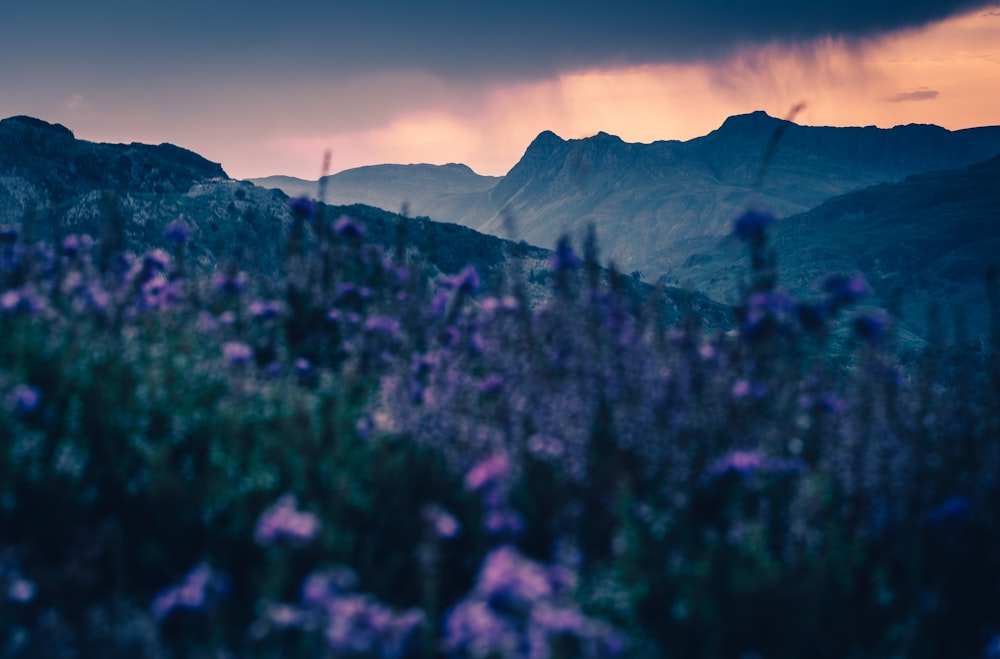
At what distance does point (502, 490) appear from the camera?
2.61m

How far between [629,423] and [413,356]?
6.10ft

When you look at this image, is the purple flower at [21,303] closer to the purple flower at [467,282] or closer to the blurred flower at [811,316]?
the purple flower at [467,282]

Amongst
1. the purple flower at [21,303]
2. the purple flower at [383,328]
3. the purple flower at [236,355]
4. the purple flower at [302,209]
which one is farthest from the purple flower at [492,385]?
the purple flower at [21,303]

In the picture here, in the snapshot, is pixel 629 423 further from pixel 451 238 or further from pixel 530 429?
pixel 451 238

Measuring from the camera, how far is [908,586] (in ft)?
10.5

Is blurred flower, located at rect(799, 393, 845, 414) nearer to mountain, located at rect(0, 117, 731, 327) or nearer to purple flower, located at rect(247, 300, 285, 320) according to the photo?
purple flower, located at rect(247, 300, 285, 320)

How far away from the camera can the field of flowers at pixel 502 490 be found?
94.8 inches

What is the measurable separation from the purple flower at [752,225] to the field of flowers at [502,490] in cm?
2

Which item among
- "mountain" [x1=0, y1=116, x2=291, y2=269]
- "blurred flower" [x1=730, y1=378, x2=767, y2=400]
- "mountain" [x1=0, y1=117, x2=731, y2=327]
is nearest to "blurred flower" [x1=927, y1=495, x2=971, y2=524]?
"blurred flower" [x1=730, y1=378, x2=767, y2=400]

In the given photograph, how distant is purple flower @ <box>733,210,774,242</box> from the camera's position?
3486 millimetres

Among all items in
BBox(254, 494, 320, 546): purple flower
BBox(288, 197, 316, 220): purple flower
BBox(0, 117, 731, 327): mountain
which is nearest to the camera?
BBox(254, 494, 320, 546): purple flower

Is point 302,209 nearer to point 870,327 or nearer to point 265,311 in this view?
point 265,311

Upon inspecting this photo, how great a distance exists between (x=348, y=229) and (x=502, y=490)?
3.62 meters

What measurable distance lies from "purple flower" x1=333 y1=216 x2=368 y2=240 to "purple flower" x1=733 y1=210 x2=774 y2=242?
10.7 ft
